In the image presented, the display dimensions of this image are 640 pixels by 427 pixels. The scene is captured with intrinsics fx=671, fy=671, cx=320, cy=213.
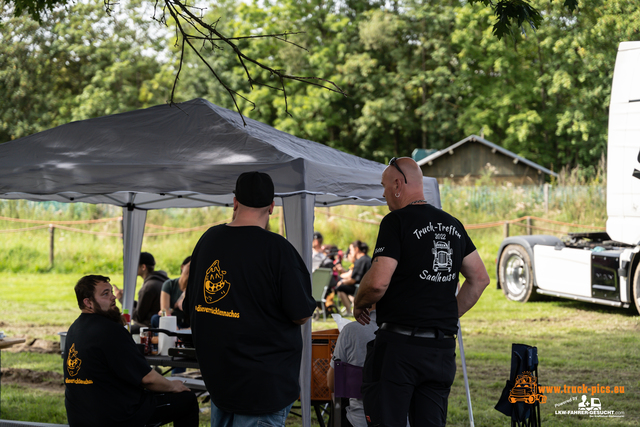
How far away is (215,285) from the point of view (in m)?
2.84

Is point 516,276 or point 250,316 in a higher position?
point 250,316

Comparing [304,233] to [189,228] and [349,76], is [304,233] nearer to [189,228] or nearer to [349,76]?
[189,228]

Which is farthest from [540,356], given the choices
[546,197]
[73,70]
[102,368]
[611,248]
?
[73,70]

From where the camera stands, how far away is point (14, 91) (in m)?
31.6

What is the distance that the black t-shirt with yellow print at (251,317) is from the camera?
9.14ft

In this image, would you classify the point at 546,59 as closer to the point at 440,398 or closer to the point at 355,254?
the point at 355,254

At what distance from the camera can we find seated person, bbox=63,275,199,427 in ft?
11.9

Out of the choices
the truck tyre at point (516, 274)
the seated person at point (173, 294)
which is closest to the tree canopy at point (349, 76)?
the truck tyre at point (516, 274)

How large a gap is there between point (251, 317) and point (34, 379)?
5600mm

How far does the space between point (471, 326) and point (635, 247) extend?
2.75m

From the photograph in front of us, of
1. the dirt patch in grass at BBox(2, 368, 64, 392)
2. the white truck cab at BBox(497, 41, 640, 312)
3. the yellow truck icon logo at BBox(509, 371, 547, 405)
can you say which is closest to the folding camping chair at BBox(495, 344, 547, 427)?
the yellow truck icon logo at BBox(509, 371, 547, 405)

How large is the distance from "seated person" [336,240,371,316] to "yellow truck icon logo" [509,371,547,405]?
638 cm

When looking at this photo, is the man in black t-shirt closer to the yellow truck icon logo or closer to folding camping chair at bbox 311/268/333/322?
the yellow truck icon logo

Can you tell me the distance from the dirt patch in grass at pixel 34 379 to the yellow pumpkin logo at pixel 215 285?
15.9ft
